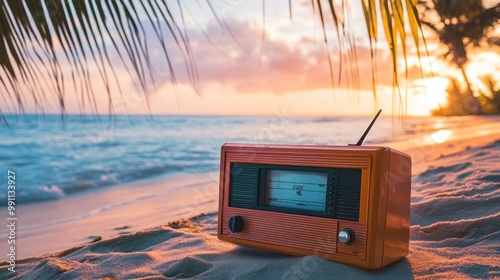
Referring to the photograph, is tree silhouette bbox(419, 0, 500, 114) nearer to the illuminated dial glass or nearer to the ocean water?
the ocean water

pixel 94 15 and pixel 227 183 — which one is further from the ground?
pixel 94 15

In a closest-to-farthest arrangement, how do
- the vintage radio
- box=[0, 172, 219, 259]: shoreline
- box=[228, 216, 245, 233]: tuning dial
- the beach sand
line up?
the vintage radio → the beach sand → box=[228, 216, 245, 233]: tuning dial → box=[0, 172, 219, 259]: shoreline

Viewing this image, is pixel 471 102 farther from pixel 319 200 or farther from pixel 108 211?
pixel 319 200

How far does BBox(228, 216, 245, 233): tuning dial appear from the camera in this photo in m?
1.70

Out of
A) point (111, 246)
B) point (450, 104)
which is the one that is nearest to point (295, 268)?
point (111, 246)

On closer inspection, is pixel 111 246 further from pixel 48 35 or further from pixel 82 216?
pixel 82 216

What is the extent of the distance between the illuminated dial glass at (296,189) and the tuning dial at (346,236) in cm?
10

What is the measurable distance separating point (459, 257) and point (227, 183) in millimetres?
733

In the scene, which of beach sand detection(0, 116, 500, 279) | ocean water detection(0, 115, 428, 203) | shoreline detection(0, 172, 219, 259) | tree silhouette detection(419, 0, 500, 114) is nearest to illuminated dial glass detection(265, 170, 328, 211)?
beach sand detection(0, 116, 500, 279)

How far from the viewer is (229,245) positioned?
1987 mm

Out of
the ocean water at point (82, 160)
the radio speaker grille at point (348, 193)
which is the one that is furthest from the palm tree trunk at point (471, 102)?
the radio speaker grille at point (348, 193)

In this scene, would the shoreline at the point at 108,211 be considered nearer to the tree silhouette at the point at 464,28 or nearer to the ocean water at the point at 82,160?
the ocean water at the point at 82,160

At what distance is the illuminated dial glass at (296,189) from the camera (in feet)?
5.07

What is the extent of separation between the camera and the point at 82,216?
420cm
